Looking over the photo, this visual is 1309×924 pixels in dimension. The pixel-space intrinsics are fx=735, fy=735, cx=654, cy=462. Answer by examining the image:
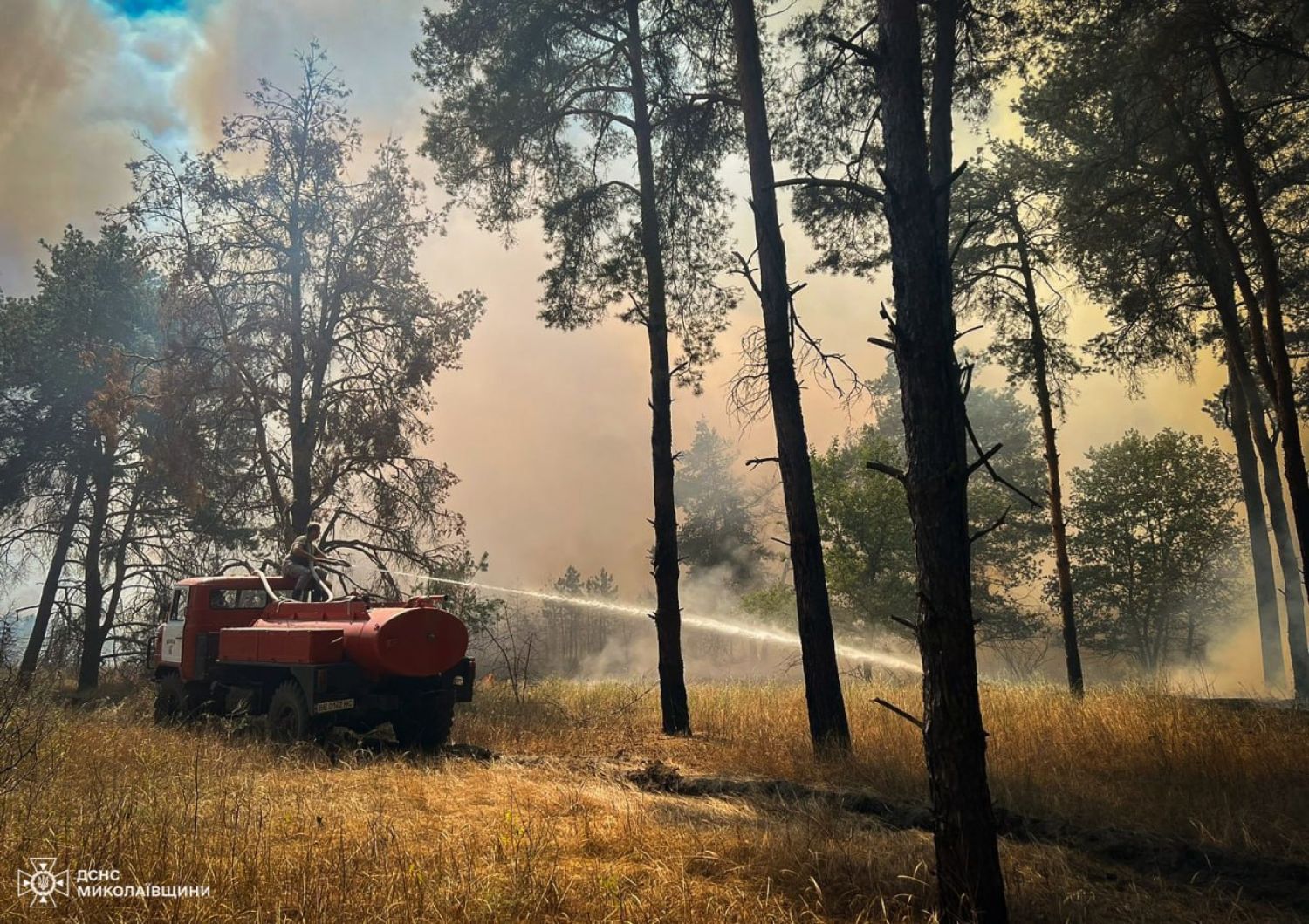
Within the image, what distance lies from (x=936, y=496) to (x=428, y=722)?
834 centimetres

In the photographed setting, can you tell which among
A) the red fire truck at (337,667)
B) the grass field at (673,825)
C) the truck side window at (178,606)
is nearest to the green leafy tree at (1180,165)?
the grass field at (673,825)

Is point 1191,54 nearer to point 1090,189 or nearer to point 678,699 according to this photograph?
point 1090,189

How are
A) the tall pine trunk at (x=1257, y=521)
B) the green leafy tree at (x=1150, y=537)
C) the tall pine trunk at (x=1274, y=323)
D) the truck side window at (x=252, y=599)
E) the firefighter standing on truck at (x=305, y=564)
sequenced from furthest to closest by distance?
the green leafy tree at (x=1150, y=537), the tall pine trunk at (x=1257, y=521), the truck side window at (x=252, y=599), the firefighter standing on truck at (x=305, y=564), the tall pine trunk at (x=1274, y=323)

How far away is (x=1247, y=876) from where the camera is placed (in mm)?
4867

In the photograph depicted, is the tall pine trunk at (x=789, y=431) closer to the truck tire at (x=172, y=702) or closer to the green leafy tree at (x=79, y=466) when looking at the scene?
the truck tire at (x=172, y=702)

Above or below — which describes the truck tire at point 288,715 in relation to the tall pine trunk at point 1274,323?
below

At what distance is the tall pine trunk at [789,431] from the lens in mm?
8852

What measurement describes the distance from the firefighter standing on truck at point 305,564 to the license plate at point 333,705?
A: 256cm

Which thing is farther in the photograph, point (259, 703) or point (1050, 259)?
point (1050, 259)

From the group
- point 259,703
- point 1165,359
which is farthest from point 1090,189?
point 259,703

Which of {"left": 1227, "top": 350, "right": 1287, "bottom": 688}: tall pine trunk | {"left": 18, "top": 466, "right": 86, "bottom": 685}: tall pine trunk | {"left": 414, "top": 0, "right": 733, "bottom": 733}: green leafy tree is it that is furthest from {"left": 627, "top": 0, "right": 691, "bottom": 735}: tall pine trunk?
{"left": 18, "top": 466, "right": 86, "bottom": 685}: tall pine trunk

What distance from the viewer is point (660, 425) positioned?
1225cm

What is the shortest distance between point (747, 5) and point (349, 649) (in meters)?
10.5
